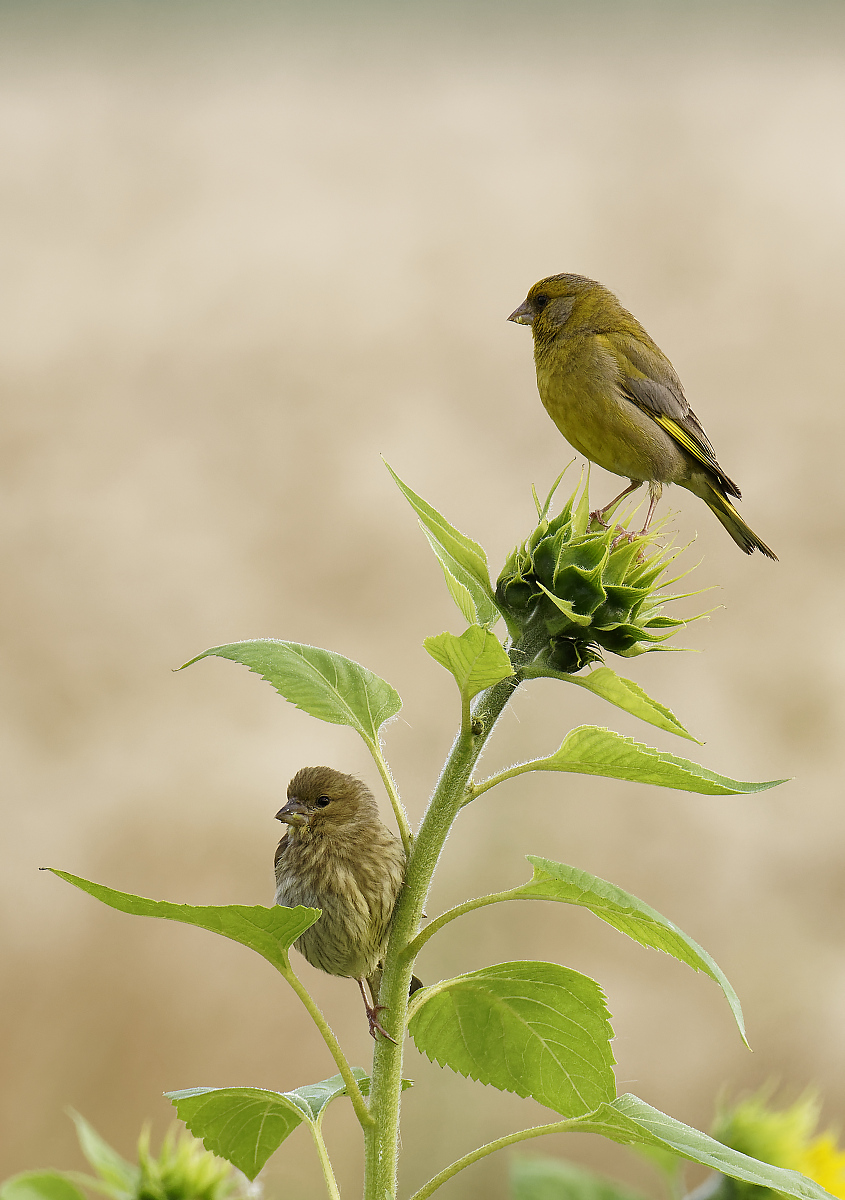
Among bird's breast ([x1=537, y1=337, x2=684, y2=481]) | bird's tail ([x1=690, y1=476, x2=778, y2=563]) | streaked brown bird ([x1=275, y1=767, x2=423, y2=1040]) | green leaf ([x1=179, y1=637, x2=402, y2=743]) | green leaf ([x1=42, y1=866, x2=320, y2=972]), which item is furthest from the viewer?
bird's tail ([x1=690, y1=476, x2=778, y2=563])

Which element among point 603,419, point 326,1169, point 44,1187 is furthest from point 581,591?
point 603,419

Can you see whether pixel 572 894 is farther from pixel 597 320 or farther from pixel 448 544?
pixel 597 320

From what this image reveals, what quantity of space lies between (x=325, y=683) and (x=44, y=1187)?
0.48m

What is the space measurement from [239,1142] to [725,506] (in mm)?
1115

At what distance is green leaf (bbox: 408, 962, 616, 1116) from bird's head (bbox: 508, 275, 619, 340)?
3.51ft

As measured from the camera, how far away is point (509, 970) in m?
0.71

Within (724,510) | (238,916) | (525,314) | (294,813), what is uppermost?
(525,314)

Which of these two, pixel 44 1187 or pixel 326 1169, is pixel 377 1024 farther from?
pixel 44 1187

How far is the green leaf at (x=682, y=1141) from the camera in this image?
59 centimetres

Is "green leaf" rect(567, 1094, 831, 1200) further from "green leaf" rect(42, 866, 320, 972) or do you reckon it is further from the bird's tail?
the bird's tail

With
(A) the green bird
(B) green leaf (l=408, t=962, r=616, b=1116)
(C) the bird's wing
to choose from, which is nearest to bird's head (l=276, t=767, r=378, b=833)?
(B) green leaf (l=408, t=962, r=616, b=1116)

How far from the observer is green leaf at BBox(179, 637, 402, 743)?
2.27 ft

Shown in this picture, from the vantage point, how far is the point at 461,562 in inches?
27.3

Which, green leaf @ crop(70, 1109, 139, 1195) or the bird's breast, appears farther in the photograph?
the bird's breast
